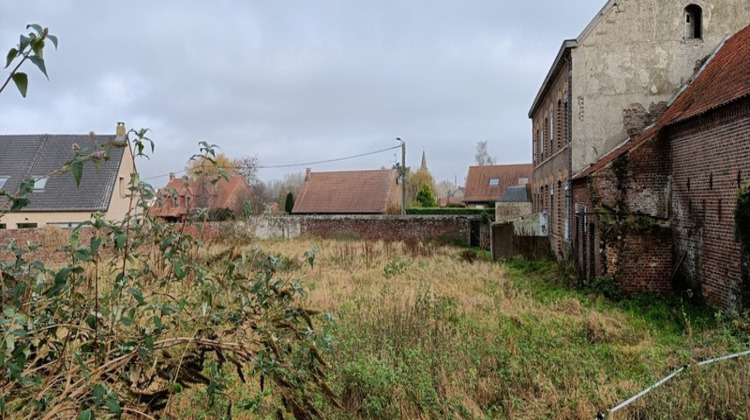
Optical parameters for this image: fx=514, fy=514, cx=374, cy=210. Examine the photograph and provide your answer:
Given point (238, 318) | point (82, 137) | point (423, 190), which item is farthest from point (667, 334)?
point (423, 190)

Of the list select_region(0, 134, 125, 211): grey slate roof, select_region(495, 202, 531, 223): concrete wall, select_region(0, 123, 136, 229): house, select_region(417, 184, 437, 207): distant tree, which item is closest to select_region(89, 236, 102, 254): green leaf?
select_region(495, 202, 531, 223): concrete wall

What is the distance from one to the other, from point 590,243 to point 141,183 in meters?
12.0

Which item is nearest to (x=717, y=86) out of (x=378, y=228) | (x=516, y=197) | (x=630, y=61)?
(x=630, y=61)

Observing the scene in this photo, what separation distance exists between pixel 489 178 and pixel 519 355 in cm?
4505

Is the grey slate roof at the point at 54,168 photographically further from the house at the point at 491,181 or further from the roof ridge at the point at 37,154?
the house at the point at 491,181

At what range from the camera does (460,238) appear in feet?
90.5

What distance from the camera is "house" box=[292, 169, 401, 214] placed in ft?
138

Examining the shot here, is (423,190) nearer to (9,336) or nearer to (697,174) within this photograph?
(697,174)

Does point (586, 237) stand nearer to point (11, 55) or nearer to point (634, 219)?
point (634, 219)

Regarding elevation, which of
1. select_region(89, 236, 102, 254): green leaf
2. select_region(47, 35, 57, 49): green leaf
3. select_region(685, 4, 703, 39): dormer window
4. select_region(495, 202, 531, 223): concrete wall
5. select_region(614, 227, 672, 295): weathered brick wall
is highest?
select_region(685, 4, 703, 39): dormer window

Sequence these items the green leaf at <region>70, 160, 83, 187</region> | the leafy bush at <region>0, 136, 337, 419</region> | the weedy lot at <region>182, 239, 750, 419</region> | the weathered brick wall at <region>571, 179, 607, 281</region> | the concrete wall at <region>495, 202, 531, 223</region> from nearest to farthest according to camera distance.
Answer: the green leaf at <region>70, 160, 83, 187</region> → the leafy bush at <region>0, 136, 337, 419</region> → the weedy lot at <region>182, 239, 750, 419</region> → the weathered brick wall at <region>571, 179, 607, 281</region> → the concrete wall at <region>495, 202, 531, 223</region>

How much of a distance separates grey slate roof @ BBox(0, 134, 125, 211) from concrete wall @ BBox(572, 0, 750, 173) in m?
24.7

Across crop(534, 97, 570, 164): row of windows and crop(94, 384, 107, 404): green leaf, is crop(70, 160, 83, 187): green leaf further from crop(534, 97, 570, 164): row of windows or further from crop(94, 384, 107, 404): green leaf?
crop(534, 97, 570, 164): row of windows

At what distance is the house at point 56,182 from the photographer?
2934 centimetres
